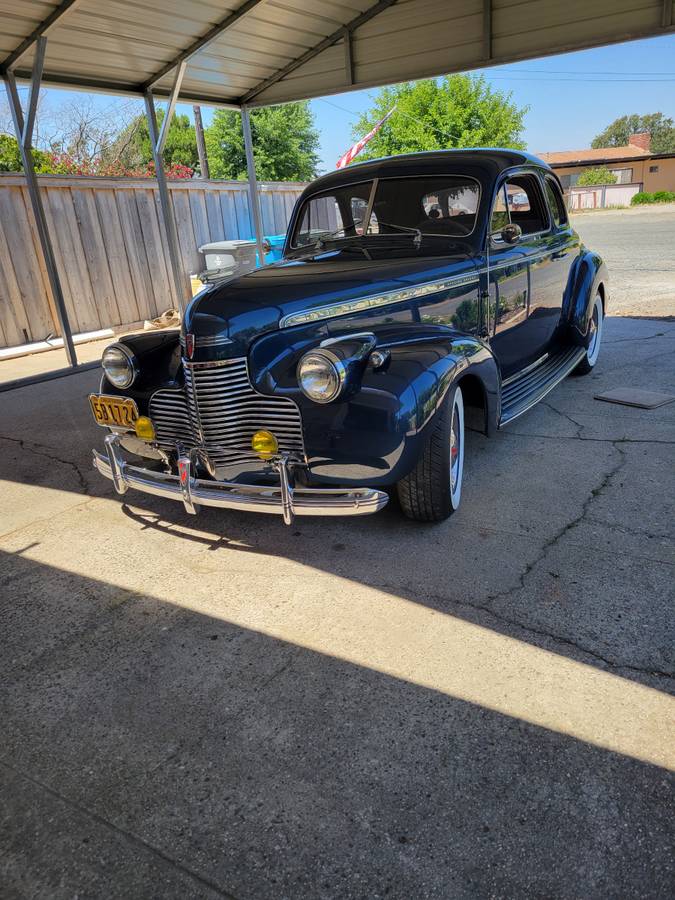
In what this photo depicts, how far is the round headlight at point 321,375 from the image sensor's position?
2.80 metres

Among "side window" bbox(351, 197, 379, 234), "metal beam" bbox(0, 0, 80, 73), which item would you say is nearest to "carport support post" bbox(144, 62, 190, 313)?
"metal beam" bbox(0, 0, 80, 73)

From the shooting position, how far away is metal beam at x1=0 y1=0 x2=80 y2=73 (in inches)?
232

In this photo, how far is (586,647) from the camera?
2.41m

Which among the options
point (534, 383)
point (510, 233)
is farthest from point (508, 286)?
point (534, 383)

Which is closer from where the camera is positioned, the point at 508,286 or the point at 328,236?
the point at 508,286

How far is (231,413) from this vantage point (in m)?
3.10

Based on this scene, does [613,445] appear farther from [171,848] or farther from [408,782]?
[171,848]

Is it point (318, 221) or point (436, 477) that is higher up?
point (318, 221)

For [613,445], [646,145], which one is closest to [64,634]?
[613,445]

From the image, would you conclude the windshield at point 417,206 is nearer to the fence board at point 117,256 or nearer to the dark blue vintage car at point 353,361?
the dark blue vintage car at point 353,361

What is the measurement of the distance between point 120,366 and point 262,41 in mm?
6078

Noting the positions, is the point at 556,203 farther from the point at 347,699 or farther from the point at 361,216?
the point at 347,699

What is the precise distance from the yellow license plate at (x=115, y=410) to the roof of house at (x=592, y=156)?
60.3 metres

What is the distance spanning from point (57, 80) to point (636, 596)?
810cm
